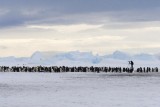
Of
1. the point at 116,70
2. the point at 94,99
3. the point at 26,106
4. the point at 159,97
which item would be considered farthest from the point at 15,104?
the point at 116,70

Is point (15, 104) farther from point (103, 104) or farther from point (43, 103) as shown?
point (103, 104)

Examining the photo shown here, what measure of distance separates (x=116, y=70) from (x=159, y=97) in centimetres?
7207

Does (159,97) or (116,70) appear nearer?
(159,97)

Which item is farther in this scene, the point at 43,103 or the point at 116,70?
the point at 116,70

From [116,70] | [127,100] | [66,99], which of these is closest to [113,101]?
[127,100]

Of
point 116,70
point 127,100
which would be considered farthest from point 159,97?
point 116,70

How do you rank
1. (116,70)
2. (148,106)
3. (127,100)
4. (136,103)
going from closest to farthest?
(148,106) → (136,103) → (127,100) → (116,70)

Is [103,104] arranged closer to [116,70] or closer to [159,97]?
[159,97]

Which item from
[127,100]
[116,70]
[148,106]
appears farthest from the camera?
[116,70]

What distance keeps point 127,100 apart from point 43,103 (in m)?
5.35

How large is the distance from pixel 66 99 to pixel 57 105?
3.90 meters

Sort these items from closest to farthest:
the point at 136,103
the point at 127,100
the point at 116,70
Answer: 1. the point at 136,103
2. the point at 127,100
3. the point at 116,70

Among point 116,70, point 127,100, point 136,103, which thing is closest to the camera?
point 136,103

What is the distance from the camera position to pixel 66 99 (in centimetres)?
Result: 3162
